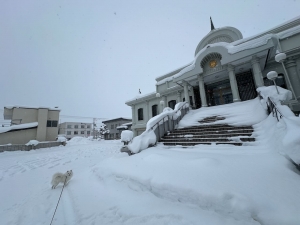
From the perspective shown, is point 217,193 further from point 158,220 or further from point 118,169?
point 118,169

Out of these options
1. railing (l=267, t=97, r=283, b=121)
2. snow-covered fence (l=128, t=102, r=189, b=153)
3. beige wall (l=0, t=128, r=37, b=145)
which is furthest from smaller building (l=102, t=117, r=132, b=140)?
railing (l=267, t=97, r=283, b=121)

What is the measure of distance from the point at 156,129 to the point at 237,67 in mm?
9388

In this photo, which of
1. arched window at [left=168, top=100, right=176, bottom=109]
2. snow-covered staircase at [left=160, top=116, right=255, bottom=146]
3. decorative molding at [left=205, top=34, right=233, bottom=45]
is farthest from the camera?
arched window at [left=168, top=100, right=176, bottom=109]

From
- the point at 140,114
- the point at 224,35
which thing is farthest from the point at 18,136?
the point at 224,35

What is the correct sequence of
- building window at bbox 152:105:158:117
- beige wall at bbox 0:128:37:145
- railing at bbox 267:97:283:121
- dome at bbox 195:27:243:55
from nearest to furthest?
1. railing at bbox 267:97:283:121
2. dome at bbox 195:27:243:55
3. beige wall at bbox 0:128:37:145
4. building window at bbox 152:105:158:117

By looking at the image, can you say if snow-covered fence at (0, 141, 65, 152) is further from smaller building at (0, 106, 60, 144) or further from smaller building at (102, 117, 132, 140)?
smaller building at (102, 117, 132, 140)

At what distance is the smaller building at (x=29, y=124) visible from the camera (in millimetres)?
16253

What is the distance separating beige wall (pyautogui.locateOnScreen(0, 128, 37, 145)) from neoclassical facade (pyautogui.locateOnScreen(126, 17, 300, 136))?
19666 mm

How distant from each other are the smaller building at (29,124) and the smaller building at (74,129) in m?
36.4

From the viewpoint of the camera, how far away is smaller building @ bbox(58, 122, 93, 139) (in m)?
53.2

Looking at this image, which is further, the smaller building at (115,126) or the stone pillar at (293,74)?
the smaller building at (115,126)

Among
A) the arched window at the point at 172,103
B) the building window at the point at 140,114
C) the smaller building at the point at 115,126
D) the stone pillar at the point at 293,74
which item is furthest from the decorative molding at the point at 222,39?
the smaller building at the point at 115,126

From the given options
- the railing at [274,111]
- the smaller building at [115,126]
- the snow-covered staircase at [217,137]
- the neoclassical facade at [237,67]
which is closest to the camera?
the railing at [274,111]

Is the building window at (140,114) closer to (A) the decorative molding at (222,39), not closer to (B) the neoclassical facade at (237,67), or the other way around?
(B) the neoclassical facade at (237,67)
